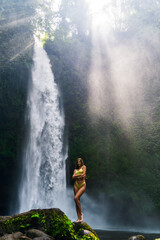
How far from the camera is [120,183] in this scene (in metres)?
14.3

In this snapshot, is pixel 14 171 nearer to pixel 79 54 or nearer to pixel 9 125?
pixel 9 125

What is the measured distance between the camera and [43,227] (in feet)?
15.4

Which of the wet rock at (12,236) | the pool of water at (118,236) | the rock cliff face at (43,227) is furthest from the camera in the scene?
the pool of water at (118,236)

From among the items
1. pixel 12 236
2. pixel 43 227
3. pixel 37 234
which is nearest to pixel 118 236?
pixel 43 227

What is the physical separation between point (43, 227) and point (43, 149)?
1113 cm

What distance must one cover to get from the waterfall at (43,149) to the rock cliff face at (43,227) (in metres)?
9.84

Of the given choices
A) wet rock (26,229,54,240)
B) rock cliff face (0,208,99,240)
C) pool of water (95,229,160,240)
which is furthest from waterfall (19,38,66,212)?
wet rock (26,229,54,240)

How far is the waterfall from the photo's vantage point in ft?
47.9

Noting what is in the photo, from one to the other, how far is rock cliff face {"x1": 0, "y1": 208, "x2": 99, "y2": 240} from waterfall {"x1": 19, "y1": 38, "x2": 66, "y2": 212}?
9843 mm

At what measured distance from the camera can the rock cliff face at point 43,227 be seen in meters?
4.45

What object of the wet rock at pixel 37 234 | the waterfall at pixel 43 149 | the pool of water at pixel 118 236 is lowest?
the pool of water at pixel 118 236

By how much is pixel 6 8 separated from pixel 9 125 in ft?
55.1

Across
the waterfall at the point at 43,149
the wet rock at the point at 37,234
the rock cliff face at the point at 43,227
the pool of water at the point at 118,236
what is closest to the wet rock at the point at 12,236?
the rock cliff face at the point at 43,227

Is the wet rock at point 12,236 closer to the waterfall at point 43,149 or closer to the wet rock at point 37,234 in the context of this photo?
the wet rock at point 37,234
